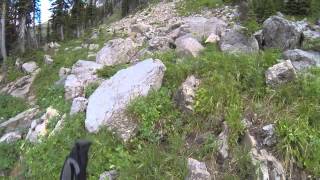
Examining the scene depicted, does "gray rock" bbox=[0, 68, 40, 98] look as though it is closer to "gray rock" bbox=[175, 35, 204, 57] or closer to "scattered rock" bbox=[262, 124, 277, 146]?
"gray rock" bbox=[175, 35, 204, 57]

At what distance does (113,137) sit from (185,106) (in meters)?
1.40

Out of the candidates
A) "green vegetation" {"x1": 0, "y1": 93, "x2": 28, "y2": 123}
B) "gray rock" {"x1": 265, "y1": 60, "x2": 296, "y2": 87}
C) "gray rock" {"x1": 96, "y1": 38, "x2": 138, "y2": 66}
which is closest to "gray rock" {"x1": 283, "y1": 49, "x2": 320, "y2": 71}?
"gray rock" {"x1": 265, "y1": 60, "x2": 296, "y2": 87}

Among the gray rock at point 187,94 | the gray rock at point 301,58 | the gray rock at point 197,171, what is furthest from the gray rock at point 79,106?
the gray rock at point 301,58

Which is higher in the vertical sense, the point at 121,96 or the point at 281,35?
the point at 281,35

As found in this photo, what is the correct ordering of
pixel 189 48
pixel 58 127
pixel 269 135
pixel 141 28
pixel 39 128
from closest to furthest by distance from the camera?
1. pixel 269 135
2. pixel 58 127
3. pixel 39 128
4. pixel 189 48
5. pixel 141 28

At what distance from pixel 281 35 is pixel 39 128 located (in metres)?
7.41

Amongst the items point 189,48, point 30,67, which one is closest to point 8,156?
point 189,48

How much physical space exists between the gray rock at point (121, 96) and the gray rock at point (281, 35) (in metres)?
4.96

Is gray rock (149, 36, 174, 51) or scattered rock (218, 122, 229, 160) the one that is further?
gray rock (149, 36, 174, 51)

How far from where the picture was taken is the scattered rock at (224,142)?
7.08 meters

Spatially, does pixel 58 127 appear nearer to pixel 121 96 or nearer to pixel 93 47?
pixel 121 96

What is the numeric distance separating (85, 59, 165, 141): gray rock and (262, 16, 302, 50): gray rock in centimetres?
496

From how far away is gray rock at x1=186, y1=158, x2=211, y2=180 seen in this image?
671cm

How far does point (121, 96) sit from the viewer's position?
9.02 meters
